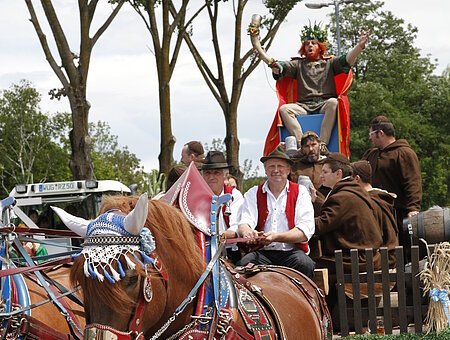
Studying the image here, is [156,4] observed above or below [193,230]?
above

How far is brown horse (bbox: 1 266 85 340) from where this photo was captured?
5.21 metres

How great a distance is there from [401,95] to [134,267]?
39.4 metres

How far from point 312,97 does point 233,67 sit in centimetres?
1049

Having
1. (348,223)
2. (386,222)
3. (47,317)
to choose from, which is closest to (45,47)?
(386,222)

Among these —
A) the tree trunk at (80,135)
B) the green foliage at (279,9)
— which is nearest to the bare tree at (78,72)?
the tree trunk at (80,135)

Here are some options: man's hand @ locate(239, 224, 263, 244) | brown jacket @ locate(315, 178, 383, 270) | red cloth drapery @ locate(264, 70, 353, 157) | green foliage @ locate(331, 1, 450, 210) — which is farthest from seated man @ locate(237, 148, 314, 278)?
green foliage @ locate(331, 1, 450, 210)

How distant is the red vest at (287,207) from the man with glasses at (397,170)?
2788mm

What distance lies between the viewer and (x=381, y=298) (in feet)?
27.3

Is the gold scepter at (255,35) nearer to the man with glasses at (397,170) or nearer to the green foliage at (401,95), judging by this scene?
the man with glasses at (397,170)

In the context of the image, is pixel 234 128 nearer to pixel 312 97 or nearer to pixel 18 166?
pixel 312 97

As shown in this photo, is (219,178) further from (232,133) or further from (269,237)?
(232,133)

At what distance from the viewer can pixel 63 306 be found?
5383 millimetres

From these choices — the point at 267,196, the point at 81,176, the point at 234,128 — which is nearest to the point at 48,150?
the point at 234,128

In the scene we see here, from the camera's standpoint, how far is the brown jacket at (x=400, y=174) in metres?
9.48
